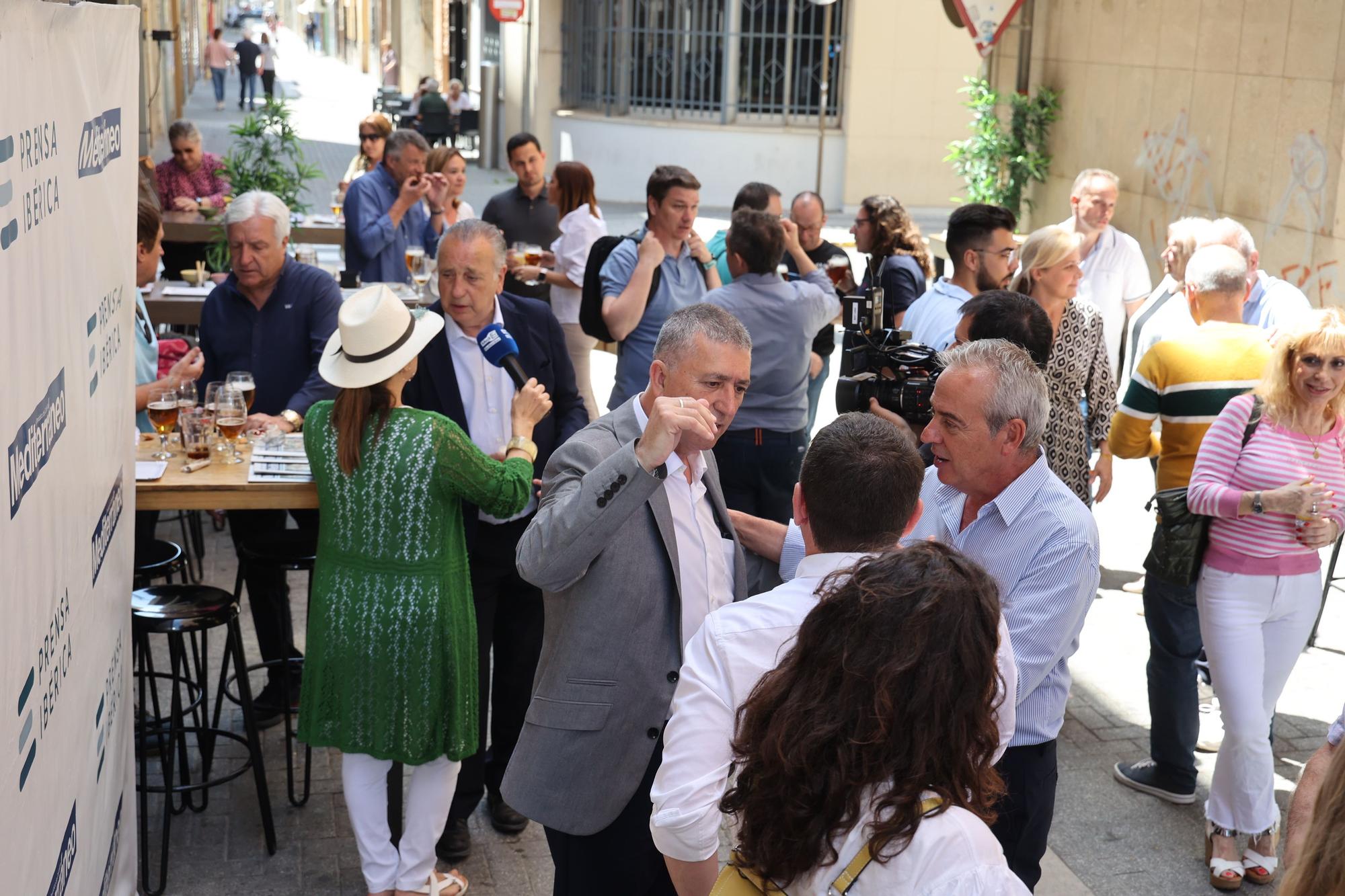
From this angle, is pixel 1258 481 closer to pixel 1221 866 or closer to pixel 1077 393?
pixel 1077 393

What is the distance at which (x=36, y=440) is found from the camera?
2.50 meters

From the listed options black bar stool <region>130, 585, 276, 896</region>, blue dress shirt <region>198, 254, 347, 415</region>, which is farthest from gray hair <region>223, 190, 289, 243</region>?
black bar stool <region>130, 585, 276, 896</region>

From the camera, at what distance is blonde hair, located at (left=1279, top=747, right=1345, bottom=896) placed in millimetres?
1715

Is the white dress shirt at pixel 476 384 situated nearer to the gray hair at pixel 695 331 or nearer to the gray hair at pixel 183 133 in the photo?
the gray hair at pixel 695 331

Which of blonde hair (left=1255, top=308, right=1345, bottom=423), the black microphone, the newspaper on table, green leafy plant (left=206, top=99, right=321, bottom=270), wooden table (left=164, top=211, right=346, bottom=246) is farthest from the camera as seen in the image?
wooden table (left=164, top=211, right=346, bottom=246)

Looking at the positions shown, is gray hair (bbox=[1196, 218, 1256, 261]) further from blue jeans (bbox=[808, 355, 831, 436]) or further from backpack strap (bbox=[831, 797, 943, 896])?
backpack strap (bbox=[831, 797, 943, 896])

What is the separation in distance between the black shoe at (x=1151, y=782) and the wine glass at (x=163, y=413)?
3.71 metres

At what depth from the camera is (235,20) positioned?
297 ft

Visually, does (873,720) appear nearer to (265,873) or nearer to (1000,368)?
(1000,368)

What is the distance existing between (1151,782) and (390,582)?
9.72 ft

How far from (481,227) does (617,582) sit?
1903 mm

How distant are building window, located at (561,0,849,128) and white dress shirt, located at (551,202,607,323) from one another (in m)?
13.5

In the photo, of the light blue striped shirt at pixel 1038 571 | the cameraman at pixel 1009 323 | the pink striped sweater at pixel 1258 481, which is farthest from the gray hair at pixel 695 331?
the pink striped sweater at pixel 1258 481

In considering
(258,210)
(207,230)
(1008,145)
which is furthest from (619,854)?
(1008,145)
